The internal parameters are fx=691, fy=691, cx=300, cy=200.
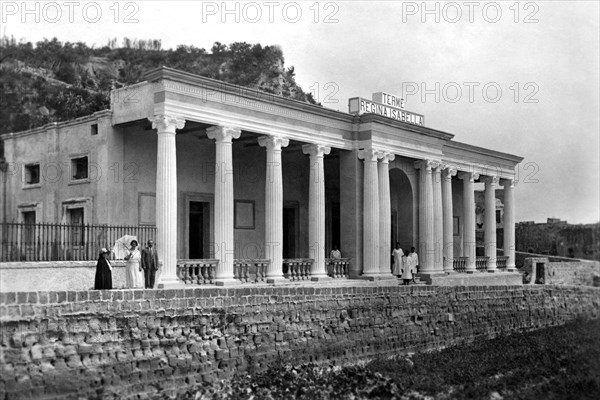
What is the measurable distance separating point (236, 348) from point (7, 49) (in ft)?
174

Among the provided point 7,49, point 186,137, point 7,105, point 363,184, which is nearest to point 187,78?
point 186,137

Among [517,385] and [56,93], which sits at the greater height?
[56,93]

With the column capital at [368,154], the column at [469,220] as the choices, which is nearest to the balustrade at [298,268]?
the column capital at [368,154]

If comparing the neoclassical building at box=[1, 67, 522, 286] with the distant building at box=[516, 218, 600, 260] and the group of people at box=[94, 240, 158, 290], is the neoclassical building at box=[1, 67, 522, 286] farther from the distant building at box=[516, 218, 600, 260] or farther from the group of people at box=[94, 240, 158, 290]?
the distant building at box=[516, 218, 600, 260]

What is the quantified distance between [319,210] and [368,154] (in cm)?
315

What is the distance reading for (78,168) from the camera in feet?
72.6

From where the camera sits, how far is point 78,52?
65438mm

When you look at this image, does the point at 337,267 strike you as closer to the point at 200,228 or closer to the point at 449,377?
the point at 200,228

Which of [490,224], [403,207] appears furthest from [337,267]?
[490,224]

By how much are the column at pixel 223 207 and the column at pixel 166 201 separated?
173 cm

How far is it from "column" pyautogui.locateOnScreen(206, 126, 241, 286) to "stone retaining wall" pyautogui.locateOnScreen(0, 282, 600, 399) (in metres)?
3.64

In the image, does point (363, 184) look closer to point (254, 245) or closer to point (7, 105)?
point (254, 245)

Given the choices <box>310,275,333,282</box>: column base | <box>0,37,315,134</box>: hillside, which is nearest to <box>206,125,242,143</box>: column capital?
<box>310,275,333,282</box>: column base

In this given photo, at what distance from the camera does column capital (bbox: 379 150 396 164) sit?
1028 inches
